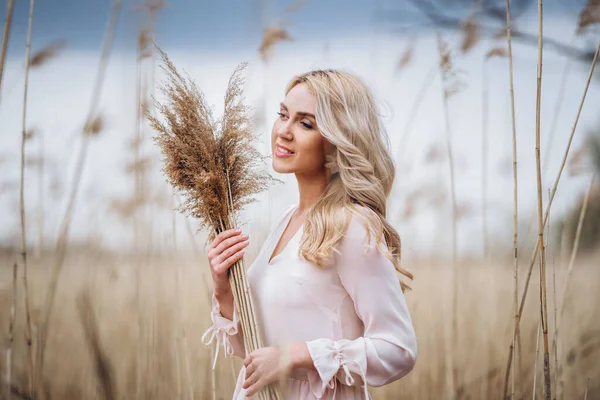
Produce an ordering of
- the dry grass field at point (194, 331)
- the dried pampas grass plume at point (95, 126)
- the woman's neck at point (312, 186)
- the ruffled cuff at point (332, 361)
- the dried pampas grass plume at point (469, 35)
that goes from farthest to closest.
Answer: the dry grass field at point (194, 331) → the dried pampas grass plume at point (469, 35) → the dried pampas grass plume at point (95, 126) → the woman's neck at point (312, 186) → the ruffled cuff at point (332, 361)

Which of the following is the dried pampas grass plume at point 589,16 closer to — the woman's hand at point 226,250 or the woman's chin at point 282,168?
the woman's chin at point 282,168

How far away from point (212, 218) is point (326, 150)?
30cm

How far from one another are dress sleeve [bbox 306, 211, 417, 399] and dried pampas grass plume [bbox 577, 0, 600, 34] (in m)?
0.82

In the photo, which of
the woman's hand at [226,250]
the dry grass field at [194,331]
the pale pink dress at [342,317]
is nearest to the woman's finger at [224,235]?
the woman's hand at [226,250]

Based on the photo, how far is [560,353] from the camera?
189 cm

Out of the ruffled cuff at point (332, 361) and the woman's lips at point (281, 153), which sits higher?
the woman's lips at point (281, 153)

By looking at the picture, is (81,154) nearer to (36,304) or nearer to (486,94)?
(36,304)

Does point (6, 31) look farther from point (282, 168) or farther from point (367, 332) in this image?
point (367, 332)

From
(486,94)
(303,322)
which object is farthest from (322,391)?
(486,94)

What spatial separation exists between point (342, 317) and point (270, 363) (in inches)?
7.5

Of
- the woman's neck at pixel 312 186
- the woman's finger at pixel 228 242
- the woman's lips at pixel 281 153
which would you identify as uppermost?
the woman's lips at pixel 281 153

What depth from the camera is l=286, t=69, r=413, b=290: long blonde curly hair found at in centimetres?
117

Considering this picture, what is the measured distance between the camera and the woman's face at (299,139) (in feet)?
4.12

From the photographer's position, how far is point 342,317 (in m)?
1.19
